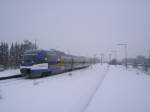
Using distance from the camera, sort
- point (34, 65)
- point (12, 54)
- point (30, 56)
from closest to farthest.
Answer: point (34, 65) → point (30, 56) → point (12, 54)

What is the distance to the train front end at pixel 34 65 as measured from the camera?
58.4 ft

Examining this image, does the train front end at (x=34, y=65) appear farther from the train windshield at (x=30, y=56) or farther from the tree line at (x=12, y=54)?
the tree line at (x=12, y=54)

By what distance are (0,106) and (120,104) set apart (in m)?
5.78

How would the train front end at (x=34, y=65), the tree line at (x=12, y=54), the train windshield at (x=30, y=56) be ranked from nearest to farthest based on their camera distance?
the train front end at (x=34, y=65) < the train windshield at (x=30, y=56) < the tree line at (x=12, y=54)

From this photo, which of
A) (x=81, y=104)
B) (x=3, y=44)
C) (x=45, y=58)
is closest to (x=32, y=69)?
(x=45, y=58)

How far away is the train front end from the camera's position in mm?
17797

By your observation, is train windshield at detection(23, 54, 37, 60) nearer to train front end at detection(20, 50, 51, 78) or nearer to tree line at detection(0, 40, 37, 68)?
train front end at detection(20, 50, 51, 78)

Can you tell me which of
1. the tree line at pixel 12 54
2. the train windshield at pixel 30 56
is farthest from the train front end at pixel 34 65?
the tree line at pixel 12 54

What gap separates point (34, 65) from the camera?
1781 centimetres

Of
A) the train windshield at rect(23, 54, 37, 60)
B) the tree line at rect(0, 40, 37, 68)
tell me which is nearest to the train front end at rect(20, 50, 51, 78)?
the train windshield at rect(23, 54, 37, 60)

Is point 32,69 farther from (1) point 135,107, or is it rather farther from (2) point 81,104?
(1) point 135,107

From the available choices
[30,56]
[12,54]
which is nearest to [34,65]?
[30,56]

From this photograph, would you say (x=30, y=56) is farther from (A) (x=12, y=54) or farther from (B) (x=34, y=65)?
(A) (x=12, y=54)

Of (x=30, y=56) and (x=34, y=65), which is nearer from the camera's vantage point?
(x=34, y=65)
